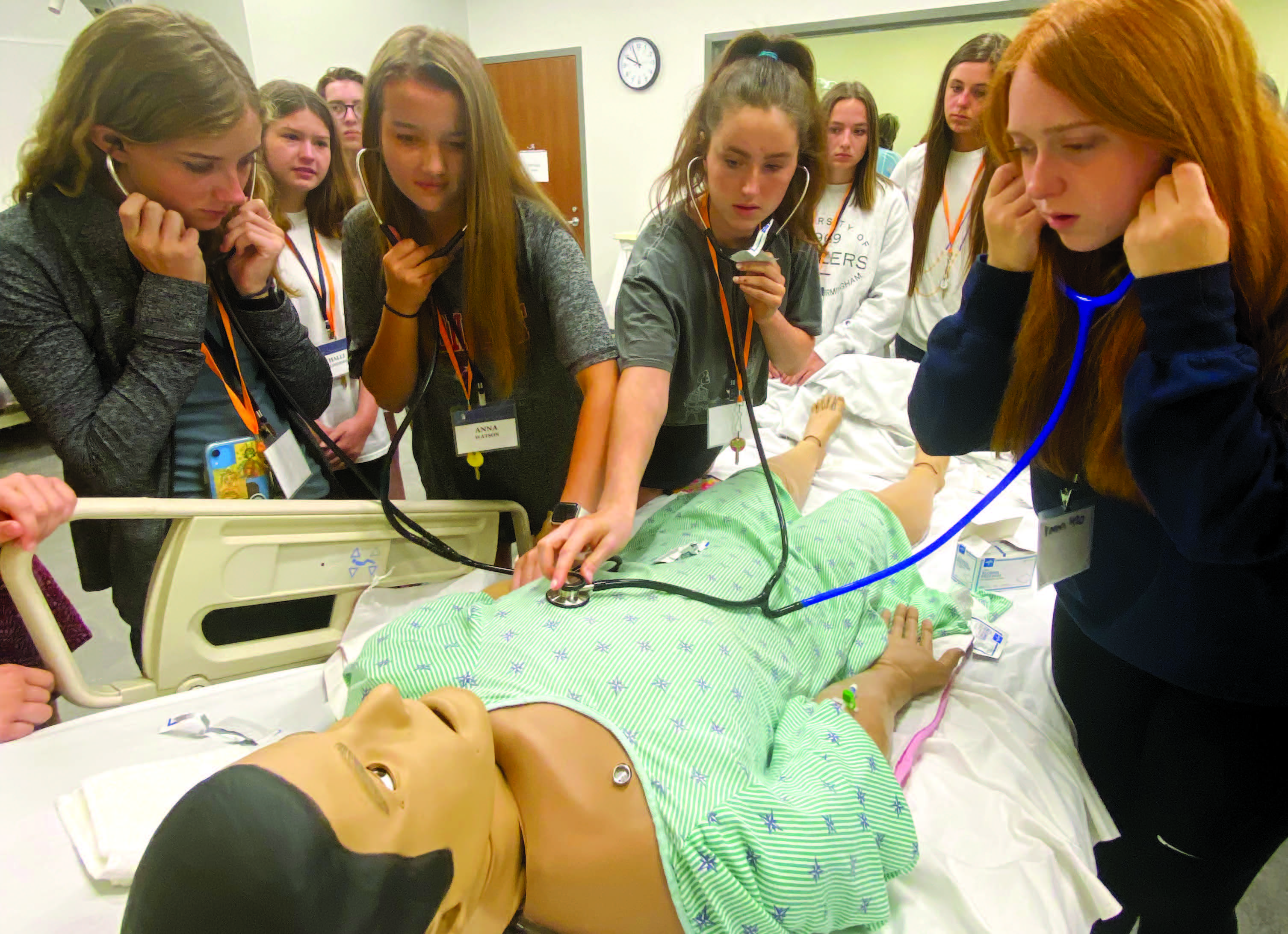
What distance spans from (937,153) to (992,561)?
1789 millimetres

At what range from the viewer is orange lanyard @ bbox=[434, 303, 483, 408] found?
1.46m

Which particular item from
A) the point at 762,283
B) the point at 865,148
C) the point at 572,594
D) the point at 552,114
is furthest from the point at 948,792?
the point at 552,114

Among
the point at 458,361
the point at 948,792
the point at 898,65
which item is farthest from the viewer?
the point at 898,65

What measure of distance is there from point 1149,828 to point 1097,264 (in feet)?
2.65

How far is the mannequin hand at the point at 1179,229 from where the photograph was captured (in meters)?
0.70

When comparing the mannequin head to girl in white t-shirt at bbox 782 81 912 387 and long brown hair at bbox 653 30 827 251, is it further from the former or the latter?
girl in white t-shirt at bbox 782 81 912 387

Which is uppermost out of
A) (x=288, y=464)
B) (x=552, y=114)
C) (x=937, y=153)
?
(x=552, y=114)

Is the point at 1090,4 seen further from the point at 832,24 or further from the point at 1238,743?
the point at 832,24

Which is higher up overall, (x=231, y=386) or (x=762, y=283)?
(x=762, y=283)

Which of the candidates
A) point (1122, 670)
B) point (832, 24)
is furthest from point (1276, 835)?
A: point (832, 24)

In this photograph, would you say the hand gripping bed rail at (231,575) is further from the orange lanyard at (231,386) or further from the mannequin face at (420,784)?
the mannequin face at (420,784)

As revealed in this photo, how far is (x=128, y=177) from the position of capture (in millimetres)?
1182

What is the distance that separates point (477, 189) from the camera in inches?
51.3

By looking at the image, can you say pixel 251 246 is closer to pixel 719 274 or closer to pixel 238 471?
pixel 238 471
